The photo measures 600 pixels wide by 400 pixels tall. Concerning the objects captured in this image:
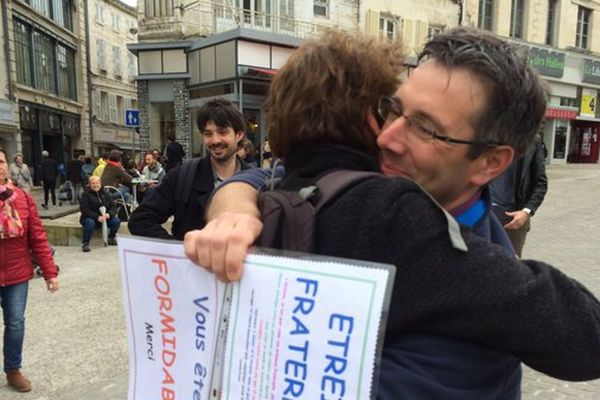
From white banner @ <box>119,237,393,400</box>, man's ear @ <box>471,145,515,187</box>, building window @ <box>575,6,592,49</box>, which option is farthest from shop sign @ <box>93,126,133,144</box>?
man's ear @ <box>471,145,515,187</box>

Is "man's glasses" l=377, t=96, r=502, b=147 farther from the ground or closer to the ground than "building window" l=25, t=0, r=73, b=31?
closer to the ground

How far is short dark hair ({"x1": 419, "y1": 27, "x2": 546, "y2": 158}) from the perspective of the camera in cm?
91

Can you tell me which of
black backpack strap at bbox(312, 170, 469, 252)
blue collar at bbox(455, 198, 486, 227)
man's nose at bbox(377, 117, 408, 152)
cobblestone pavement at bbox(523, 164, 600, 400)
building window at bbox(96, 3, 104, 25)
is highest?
building window at bbox(96, 3, 104, 25)

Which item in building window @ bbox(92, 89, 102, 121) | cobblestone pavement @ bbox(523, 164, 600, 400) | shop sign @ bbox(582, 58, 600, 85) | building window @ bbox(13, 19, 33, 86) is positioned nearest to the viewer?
cobblestone pavement @ bbox(523, 164, 600, 400)

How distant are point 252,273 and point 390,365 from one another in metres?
0.29

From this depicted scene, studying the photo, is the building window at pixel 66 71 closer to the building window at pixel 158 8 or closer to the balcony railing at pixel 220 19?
the building window at pixel 158 8

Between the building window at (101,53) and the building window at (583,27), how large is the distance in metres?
29.5

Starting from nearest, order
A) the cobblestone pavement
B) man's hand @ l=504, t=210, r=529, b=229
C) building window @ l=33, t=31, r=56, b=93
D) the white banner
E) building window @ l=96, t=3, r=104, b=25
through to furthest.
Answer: the white banner < the cobblestone pavement < man's hand @ l=504, t=210, r=529, b=229 < building window @ l=33, t=31, r=56, b=93 < building window @ l=96, t=3, r=104, b=25

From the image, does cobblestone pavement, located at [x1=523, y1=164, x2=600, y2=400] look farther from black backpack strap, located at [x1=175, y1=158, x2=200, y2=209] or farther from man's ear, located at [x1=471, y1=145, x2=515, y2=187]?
man's ear, located at [x1=471, y1=145, x2=515, y2=187]

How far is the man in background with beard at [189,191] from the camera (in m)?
3.25

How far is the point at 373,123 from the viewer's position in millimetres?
1040

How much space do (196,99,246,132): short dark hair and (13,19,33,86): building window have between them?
2225 cm

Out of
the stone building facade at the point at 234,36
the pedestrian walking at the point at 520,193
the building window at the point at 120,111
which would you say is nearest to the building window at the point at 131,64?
the building window at the point at 120,111

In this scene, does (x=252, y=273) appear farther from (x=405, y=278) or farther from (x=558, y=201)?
(x=558, y=201)
